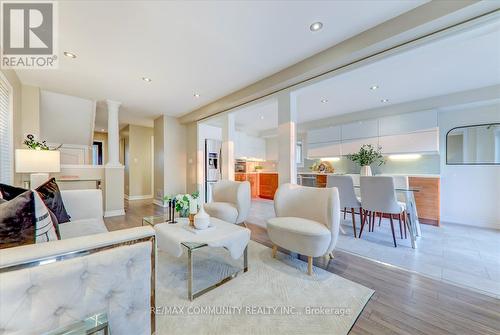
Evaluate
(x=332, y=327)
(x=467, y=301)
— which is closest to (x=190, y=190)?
(x=332, y=327)

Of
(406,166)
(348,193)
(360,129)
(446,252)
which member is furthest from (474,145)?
(348,193)

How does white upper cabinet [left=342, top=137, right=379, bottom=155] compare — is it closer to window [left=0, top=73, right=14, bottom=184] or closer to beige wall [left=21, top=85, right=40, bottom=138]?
window [left=0, top=73, right=14, bottom=184]

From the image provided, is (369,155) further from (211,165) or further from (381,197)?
(211,165)

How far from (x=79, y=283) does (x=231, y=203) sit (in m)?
2.53

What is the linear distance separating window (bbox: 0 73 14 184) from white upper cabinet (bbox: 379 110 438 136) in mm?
6532

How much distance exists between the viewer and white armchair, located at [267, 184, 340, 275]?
1.97 m

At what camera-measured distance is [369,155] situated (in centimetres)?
452

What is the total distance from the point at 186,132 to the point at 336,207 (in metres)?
4.96

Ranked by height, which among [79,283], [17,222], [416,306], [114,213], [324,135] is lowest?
[416,306]

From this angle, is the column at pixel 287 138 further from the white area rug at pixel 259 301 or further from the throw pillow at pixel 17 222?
the throw pillow at pixel 17 222


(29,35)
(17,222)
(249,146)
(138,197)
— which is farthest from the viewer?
(249,146)

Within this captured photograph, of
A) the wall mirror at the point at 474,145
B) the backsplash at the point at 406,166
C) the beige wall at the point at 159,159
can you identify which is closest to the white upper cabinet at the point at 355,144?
the backsplash at the point at 406,166

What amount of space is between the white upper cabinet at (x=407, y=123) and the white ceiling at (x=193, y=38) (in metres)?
2.95

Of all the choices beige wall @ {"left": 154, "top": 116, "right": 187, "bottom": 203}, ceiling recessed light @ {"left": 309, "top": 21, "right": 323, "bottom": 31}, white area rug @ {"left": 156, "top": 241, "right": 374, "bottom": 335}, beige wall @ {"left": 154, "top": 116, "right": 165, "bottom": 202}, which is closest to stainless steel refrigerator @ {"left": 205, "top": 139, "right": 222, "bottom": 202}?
beige wall @ {"left": 154, "top": 116, "right": 187, "bottom": 203}
